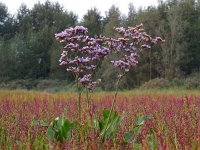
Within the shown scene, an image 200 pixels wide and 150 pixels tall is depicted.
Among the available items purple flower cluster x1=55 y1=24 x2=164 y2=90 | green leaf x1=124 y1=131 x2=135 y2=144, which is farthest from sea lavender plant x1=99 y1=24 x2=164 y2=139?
green leaf x1=124 y1=131 x2=135 y2=144

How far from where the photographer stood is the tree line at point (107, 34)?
3053 centimetres

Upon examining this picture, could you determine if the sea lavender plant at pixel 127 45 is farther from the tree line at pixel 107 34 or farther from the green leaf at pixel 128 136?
the tree line at pixel 107 34

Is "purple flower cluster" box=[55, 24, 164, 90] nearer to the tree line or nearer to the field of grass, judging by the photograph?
the field of grass

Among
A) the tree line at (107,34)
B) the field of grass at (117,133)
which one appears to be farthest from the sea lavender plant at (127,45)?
the tree line at (107,34)

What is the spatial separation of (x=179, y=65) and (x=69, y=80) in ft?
40.0

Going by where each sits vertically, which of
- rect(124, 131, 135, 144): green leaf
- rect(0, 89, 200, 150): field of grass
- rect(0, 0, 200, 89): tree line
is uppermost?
rect(0, 0, 200, 89): tree line

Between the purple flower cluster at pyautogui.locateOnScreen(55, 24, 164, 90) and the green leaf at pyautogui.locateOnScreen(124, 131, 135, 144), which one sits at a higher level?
the purple flower cluster at pyautogui.locateOnScreen(55, 24, 164, 90)

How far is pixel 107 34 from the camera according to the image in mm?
32562

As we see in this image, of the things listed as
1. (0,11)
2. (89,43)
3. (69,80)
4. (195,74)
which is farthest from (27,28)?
(89,43)

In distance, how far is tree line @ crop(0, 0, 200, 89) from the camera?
30531 mm

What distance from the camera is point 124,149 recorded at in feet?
10.1

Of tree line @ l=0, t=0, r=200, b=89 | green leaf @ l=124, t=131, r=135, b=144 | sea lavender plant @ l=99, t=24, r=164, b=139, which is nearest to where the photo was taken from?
green leaf @ l=124, t=131, r=135, b=144

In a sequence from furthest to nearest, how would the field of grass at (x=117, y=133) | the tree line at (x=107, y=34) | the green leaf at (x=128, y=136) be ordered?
the tree line at (x=107, y=34) → the green leaf at (x=128, y=136) → the field of grass at (x=117, y=133)

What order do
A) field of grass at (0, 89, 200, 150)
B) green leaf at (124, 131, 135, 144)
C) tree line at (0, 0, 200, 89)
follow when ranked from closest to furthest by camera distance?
field of grass at (0, 89, 200, 150)
green leaf at (124, 131, 135, 144)
tree line at (0, 0, 200, 89)
